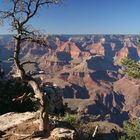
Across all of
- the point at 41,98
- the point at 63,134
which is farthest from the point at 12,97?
the point at 63,134

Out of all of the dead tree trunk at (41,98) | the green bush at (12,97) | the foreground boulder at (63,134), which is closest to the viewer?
the foreground boulder at (63,134)

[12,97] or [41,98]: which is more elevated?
[41,98]

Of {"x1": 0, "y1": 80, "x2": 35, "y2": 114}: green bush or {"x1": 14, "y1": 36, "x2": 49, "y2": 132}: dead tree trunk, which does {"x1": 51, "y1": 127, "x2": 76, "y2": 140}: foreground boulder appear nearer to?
{"x1": 14, "y1": 36, "x2": 49, "y2": 132}: dead tree trunk

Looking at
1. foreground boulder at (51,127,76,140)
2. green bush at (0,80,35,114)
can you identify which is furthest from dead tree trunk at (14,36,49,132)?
green bush at (0,80,35,114)

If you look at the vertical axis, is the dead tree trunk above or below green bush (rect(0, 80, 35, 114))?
above

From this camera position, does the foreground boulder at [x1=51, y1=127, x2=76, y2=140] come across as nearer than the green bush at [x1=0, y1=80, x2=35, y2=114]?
Yes

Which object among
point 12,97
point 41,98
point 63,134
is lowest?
point 12,97

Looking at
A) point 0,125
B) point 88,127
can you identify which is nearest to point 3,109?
point 88,127

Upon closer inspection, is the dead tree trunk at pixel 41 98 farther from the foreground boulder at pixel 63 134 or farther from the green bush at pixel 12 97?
the green bush at pixel 12 97

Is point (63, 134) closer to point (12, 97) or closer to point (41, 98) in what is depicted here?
point (41, 98)

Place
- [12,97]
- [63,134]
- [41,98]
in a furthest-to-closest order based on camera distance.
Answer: [12,97] → [41,98] → [63,134]

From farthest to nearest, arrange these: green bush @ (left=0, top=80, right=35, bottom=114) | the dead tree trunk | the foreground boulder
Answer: green bush @ (left=0, top=80, right=35, bottom=114), the dead tree trunk, the foreground boulder

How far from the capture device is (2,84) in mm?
50812

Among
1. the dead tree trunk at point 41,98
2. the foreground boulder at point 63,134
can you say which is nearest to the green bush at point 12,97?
the dead tree trunk at point 41,98
